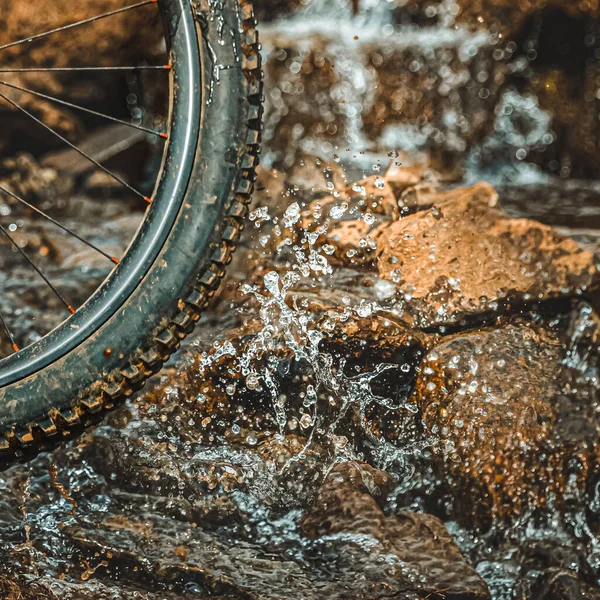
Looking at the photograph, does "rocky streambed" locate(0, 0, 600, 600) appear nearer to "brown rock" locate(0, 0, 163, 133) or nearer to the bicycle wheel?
the bicycle wheel

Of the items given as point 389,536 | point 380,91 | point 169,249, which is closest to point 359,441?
point 389,536

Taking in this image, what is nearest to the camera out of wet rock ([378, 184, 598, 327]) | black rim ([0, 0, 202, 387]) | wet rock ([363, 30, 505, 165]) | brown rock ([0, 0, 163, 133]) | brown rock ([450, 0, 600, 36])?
black rim ([0, 0, 202, 387])

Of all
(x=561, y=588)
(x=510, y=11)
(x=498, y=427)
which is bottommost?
(x=561, y=588)

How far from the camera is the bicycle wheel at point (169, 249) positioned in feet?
6.56

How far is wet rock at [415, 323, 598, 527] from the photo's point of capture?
92.7 inches

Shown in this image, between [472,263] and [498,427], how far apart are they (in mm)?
597

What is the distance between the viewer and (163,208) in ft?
6.64

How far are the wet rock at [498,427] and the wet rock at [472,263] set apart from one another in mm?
150

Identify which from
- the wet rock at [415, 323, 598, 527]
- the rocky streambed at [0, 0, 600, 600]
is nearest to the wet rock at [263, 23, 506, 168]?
the rocky streambed at [0, 0, 600, 600]

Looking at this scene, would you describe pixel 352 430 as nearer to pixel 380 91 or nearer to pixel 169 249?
pixel 169 249

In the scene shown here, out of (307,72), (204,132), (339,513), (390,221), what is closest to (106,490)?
(339,513)

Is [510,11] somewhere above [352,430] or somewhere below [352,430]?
above

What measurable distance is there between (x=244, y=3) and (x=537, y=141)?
3.77m

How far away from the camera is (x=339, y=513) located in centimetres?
220
